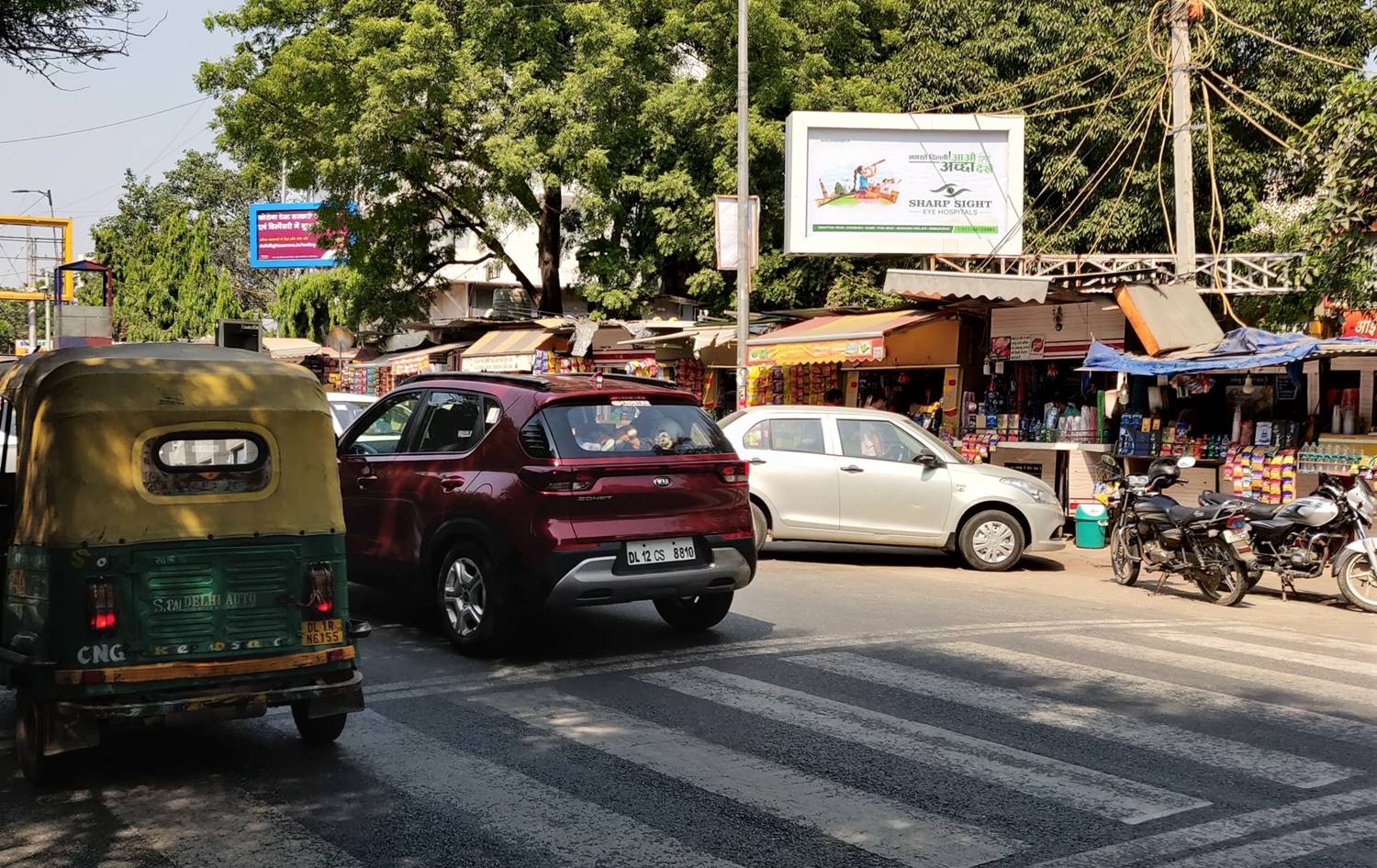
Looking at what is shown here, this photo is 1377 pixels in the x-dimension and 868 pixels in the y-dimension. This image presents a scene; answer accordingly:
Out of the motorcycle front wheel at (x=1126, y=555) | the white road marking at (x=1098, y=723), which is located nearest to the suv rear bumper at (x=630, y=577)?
the white road marking at (x=1098, y=723)

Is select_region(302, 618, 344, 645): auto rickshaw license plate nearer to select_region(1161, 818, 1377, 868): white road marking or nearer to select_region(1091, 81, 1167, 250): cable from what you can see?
select_region(1161, 818, 1377, 868): white road marking

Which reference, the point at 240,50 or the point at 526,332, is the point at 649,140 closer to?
the point at 526,332

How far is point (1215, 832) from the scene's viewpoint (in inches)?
193

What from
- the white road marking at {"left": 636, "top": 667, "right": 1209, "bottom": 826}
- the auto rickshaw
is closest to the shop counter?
the white road marking at {"left": 636, "top": 667, "right": 1209, "bottom": 826}

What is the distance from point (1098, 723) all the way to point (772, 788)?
2108 millimetres

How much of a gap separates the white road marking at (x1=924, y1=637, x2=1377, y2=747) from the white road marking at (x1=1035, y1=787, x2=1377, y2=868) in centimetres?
112

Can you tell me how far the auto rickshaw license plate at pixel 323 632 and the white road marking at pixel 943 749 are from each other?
2139 millimetres

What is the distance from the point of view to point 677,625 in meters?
9.34

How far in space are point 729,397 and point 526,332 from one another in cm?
663

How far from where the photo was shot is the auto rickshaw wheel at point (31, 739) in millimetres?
5449

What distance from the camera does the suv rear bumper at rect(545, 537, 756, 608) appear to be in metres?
7.86

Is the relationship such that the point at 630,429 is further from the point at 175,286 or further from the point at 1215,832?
the point at 175,286

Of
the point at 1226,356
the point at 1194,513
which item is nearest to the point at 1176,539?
the point at 1194,513

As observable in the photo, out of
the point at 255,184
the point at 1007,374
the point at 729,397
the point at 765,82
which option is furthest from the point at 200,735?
the point at 255,184
